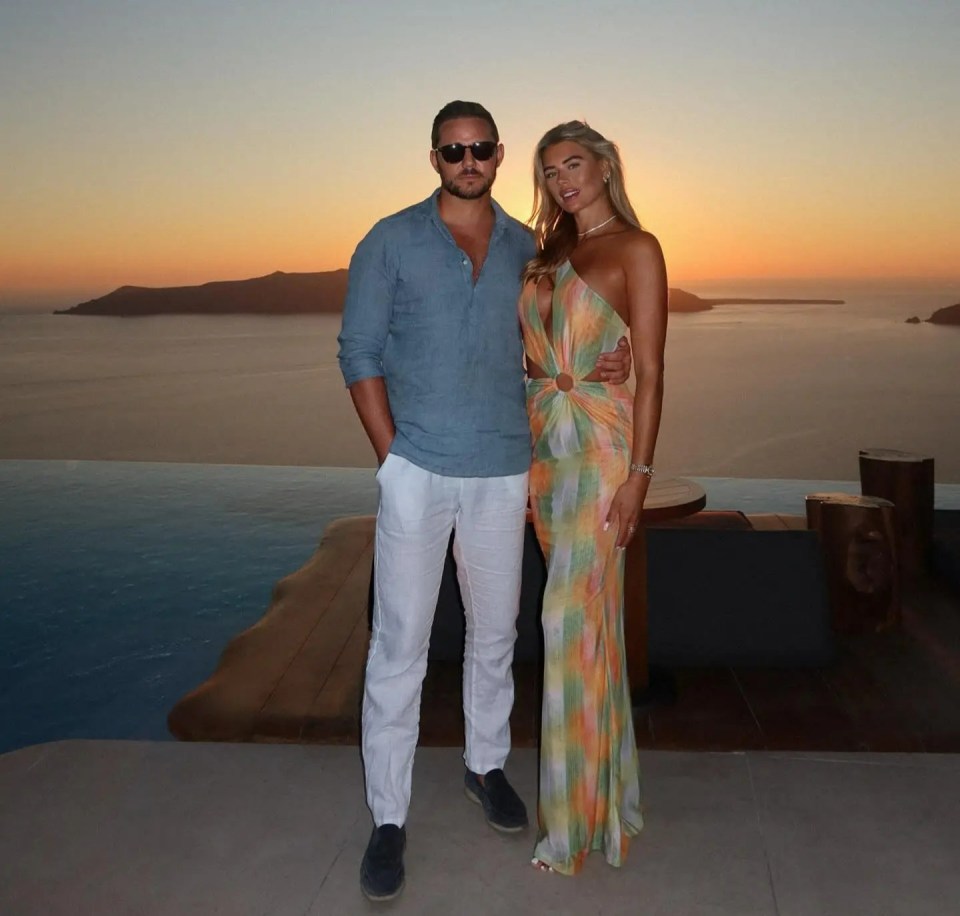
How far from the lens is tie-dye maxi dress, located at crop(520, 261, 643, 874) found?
1.73 metres

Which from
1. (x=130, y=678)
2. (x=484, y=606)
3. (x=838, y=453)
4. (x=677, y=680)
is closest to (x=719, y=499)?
(x=838, y=453)

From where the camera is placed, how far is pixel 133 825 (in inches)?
76.4

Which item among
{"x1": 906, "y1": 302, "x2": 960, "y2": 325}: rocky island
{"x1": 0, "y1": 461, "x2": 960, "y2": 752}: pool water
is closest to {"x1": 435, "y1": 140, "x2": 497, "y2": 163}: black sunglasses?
{"x1": 0, "y1": 461, "x2": 960, "y2": 752}: pool water

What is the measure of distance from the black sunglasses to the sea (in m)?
2.54

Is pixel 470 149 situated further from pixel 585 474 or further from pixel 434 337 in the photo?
pixel 585 474

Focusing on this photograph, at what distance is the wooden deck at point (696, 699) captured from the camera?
2.48m

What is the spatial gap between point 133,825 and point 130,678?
6.47ft

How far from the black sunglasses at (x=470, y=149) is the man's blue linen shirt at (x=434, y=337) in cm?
11

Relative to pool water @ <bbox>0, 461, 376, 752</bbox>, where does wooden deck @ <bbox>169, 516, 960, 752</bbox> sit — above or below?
above

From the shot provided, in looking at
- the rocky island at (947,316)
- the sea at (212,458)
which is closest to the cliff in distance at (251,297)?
the sea at (212,458)

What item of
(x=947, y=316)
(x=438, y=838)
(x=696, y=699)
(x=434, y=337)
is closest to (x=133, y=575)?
(x=696, y=699)

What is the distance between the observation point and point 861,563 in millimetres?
3439

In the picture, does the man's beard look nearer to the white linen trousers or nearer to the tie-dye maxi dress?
the tie-dye maxi dress

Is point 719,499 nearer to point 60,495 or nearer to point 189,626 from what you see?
point 189,626
